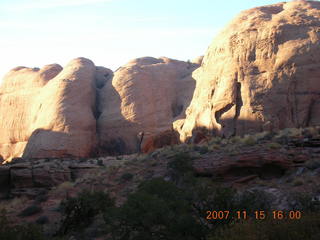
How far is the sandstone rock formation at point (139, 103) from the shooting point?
39.7 metres

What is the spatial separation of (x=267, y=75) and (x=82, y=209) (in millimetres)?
13315

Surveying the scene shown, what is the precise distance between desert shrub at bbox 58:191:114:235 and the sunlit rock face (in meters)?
11.3

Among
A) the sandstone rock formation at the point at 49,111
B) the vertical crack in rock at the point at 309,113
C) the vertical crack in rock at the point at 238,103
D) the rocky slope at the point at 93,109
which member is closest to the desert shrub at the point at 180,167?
the vertical crack in rock at the point at 238,103

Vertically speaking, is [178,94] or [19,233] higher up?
[19,233]

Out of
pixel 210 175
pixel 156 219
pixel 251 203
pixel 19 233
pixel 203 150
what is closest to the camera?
pixel 156 219

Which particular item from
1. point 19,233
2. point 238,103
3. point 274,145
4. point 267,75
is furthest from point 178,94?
point 19,233

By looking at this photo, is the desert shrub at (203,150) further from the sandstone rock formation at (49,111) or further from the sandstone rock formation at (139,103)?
the sandstone rock formation at (49,111)

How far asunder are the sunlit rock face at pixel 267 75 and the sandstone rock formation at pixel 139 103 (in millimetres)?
10236

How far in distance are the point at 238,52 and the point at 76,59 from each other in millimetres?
21913

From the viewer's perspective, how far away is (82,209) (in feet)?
56.9

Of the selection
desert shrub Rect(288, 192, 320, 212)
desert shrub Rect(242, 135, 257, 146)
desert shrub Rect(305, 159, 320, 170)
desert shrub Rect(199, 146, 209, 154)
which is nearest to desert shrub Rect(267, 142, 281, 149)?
desert shrub Rect(242, 135, 257, 146)

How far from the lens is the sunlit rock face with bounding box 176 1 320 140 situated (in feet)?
85.6

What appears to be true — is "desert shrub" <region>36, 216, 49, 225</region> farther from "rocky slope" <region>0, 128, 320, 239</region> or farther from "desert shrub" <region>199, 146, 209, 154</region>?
"desert shrub" <region>199, 146, 209, 154</region>

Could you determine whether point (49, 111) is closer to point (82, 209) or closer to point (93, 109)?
point (93, 109)
